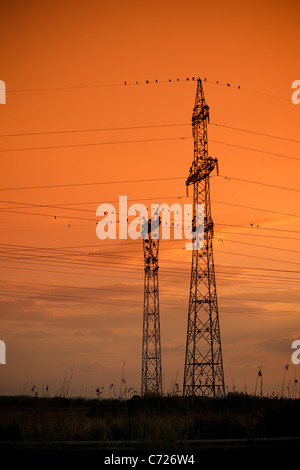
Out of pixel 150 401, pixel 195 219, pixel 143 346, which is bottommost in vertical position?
pixel 150 401

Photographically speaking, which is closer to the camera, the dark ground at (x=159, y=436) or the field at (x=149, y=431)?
the dark ground at (x=159, y=436)

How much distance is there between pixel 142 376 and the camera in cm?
5056

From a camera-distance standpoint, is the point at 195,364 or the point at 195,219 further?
the point at 195,219

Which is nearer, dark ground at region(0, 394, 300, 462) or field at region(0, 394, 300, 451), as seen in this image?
dark ground at region(0, 394, 300, 462)

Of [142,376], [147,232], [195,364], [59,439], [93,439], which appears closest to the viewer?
[59,439]

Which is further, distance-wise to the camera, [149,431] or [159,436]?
[149,431]

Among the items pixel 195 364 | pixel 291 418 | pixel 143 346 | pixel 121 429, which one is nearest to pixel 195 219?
pixel 195 364

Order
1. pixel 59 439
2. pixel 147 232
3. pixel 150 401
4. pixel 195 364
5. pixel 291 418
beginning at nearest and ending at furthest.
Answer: pixel 59 439 → pixel 291 418 → pixel 150 401 → pixel 195 364 → pixel 147 232
